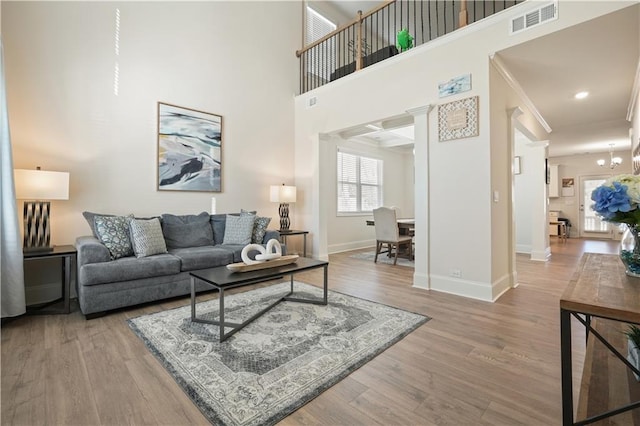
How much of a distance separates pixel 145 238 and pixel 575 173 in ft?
38.8

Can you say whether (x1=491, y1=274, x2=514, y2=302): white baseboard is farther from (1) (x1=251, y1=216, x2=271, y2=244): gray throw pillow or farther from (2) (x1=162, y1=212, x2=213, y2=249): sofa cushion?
(2) (x1=162, y1=212, x2=213, y2=249): sofa cushion

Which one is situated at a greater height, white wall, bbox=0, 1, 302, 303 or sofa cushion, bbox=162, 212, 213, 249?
white wall, bbox=0, 1, 302, 303

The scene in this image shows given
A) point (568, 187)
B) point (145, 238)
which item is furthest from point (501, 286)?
point (568, 187)

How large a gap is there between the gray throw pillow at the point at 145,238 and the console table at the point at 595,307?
3390 millimetres

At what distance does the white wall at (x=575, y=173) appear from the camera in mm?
9016

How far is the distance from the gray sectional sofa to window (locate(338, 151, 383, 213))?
3312mm

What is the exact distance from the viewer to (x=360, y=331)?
2350 millimetres

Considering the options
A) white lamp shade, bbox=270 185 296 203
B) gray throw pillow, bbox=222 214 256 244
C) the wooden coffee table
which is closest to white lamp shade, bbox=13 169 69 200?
the wooden coffee table

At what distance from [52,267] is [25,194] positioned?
90cm

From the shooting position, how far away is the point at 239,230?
405cm

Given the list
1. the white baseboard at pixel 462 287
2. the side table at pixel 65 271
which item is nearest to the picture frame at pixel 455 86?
the white baseboard at pixel 462 287

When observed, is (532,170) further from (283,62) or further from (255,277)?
(255,277)

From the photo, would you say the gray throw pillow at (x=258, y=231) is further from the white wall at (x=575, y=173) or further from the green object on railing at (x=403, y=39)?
the white wall at (x=575, y=173)

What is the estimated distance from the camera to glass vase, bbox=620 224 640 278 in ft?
4.12
